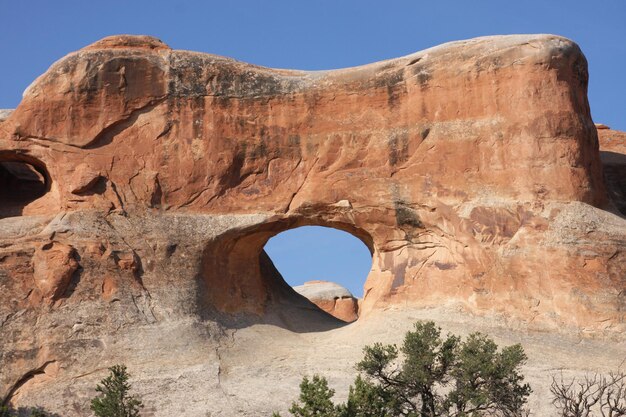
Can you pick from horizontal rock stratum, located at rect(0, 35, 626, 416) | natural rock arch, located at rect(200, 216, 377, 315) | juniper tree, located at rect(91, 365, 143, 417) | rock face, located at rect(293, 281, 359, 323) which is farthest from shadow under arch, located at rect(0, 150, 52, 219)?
rock face, located at rect(293, 281, 359, 323)

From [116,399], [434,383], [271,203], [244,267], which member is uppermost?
[271,203]

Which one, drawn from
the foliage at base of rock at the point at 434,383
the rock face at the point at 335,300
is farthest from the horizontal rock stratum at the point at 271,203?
the rock face at the point at 335,300

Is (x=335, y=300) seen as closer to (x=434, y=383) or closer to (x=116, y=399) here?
(x=434, y=383)

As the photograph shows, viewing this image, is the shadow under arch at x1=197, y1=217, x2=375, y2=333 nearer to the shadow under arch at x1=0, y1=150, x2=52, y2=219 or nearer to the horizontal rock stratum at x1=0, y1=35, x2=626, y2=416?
the horizontal rock stratum at x1=0, y1=35, x2=626, y2=416

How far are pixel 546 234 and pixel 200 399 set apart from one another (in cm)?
962

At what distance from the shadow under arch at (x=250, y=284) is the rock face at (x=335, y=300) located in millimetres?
13084

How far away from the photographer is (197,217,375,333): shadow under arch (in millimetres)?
27828

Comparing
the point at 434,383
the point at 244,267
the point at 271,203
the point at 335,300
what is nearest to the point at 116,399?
the point at 434,383

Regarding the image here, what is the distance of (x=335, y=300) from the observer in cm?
4444

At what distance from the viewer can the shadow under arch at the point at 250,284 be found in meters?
27.8

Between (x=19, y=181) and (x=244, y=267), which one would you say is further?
(x=19, y=181)

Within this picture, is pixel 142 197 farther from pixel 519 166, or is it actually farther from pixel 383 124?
pixel 519 166

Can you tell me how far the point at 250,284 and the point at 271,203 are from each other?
7.54ft

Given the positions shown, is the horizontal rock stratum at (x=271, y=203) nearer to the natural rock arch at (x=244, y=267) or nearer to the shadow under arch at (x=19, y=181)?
the natural rock arch at (x=244, y=267)
